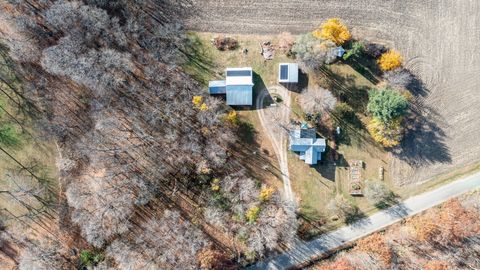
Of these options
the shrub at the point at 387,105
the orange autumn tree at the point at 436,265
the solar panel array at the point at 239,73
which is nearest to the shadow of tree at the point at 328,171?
the shrub at the point at 387,105

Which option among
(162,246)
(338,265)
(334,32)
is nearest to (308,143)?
(334,32)

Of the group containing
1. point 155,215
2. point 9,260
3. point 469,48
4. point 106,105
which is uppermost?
point 469,48

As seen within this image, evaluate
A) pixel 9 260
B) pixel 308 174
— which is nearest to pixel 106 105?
pixel 9 260

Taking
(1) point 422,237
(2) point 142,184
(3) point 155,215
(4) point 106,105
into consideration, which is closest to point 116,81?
(4) point 106,105

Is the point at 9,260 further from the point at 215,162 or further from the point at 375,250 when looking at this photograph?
the point at 375,250

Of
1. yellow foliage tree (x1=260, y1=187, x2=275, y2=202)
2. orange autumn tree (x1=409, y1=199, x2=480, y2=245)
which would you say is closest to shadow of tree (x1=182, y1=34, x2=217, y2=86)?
yellow foliage tree (x1=260, y1=187, x2=275, y2=202)

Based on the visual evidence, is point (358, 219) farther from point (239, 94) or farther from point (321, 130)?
point (239, 94)

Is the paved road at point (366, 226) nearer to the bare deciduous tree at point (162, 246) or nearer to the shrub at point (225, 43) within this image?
the bare deciduous tree at point (162, 246)

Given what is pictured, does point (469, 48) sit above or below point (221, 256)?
above
